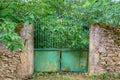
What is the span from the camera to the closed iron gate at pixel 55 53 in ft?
22.9

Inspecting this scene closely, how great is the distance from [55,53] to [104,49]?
147 cm

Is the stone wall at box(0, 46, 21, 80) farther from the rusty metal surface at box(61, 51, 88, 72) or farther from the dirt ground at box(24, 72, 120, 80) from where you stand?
the rusty metal surface at box(61, 51, 88, 72)

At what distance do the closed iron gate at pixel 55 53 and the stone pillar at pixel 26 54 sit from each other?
13.0 inches

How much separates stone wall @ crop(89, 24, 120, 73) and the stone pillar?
5.75 ft

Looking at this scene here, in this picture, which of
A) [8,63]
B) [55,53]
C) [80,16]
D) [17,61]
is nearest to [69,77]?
[55,53]

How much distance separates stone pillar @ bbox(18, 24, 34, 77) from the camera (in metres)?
6.43

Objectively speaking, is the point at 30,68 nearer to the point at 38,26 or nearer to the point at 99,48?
the point at 38,26

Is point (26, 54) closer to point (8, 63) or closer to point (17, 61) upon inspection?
point (17, 61)

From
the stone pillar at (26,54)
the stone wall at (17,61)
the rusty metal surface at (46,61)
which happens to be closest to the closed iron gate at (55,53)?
the rusty metal surface at (46,61)

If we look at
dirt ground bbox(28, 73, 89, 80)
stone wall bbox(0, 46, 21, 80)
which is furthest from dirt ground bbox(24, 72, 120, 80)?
stone wall bbox(0, 46, 21, 80)

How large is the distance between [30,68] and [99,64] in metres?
1.99

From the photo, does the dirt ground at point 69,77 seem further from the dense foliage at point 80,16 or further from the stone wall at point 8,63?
the dense foliage at point 80,16

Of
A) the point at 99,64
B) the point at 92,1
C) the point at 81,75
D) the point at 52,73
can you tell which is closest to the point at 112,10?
the point at 92,1

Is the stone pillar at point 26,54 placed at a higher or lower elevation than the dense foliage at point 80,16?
lower
